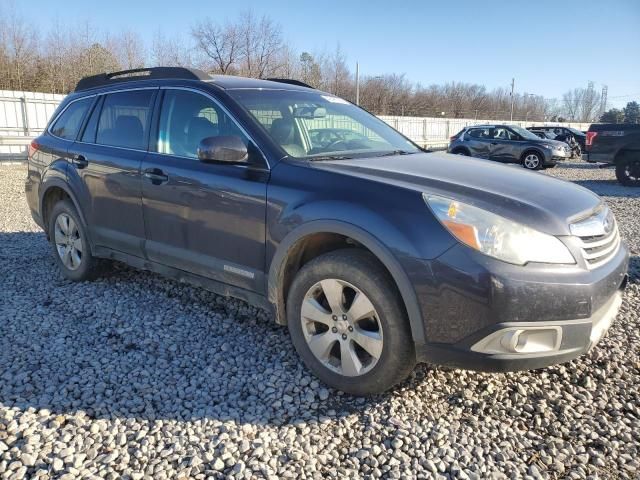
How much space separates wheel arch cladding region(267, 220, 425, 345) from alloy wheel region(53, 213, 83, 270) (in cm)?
250

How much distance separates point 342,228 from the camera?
109 inches

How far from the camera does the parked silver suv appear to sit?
16812 millimetres

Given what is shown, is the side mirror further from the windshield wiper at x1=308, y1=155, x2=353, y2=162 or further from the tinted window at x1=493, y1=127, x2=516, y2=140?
the tinted window at x1=493, y1=127, x2=516, y2=140

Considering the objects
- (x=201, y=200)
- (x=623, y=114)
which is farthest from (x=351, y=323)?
(x=623, y=114)

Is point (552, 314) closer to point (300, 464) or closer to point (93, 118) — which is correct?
point (300, 464)

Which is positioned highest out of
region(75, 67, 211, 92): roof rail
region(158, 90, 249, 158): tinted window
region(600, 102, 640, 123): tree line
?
region(600, 102, 640, 123): tree line

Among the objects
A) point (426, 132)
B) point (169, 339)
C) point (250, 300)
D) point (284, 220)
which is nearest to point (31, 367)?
point (169, 339)

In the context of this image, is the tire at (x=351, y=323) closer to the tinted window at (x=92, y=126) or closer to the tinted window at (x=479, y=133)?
the tinted window at (x=92, y=126)

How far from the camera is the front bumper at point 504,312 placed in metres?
2.39

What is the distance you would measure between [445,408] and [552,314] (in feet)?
2.62

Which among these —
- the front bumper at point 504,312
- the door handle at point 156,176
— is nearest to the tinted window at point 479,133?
the door handle at point 156,176

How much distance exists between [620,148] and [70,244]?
13157mm

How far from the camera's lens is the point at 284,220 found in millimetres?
3043

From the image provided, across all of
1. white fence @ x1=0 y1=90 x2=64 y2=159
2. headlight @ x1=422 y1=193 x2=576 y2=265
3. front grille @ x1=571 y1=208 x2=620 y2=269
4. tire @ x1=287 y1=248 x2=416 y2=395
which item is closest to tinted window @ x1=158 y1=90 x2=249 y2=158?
tire @ x1=287 y1=248 x2=416 y2=395
